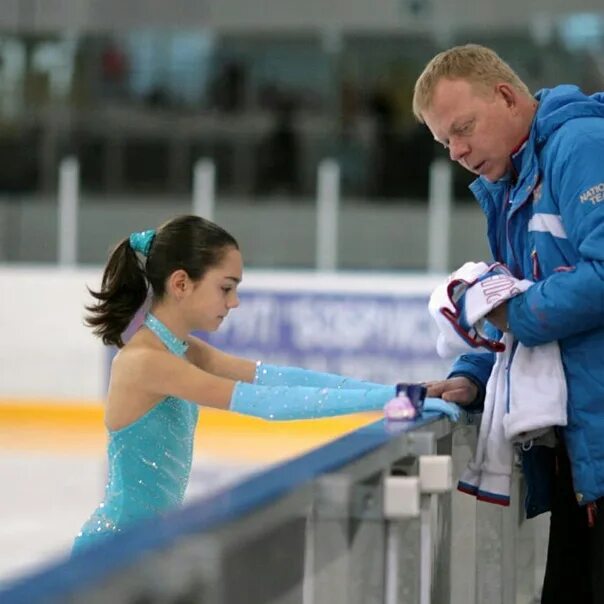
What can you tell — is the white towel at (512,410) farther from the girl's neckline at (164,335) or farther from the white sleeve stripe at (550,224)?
the girl's neckline at (164,335)

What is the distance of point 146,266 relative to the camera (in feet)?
9.72

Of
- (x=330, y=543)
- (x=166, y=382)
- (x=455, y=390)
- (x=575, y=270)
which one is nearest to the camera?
(x=330, y=543)

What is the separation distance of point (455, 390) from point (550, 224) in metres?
0.42

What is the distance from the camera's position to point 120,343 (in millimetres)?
2941

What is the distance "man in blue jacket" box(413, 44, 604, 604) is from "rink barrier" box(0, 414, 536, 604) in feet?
0.53

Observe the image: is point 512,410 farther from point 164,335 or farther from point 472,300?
point 164,335

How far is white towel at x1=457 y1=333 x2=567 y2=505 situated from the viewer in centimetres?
210

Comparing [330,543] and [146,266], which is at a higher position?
[146,266]

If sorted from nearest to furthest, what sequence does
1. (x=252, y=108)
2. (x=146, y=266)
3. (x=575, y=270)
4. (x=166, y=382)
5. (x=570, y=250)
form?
(x=575, y=270) < (x=570, y=250) < (x=166, y=382) < (x=146, y=266) < (x=252, y=108)

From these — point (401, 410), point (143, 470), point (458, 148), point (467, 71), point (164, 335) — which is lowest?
point (143, 470)

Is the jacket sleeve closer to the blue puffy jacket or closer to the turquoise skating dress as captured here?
the blue puffy jacket

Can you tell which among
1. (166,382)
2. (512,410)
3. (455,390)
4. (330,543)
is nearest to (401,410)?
(512,410)

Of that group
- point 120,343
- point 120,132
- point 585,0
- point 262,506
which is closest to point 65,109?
point 120,132

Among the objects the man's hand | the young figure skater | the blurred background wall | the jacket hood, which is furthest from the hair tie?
the blurred background wall
